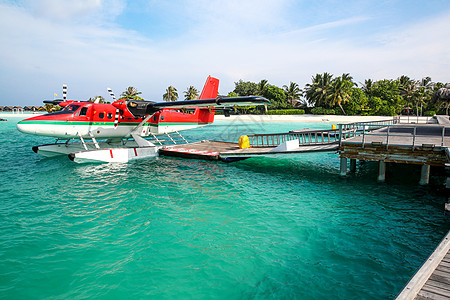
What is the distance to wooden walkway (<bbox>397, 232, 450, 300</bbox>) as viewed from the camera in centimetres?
303

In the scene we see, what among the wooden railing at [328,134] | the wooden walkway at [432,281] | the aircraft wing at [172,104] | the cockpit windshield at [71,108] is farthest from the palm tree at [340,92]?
the wooden walkway at [432,281]

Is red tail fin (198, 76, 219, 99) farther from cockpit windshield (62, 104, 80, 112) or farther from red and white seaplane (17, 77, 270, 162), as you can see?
cockpit windshield (62, 104, 80, 112)

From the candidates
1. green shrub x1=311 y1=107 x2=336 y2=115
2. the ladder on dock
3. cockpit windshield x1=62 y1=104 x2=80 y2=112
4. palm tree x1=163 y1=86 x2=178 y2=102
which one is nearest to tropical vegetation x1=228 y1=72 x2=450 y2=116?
green shrub x1=311 y1=107 x2=336 y2=115

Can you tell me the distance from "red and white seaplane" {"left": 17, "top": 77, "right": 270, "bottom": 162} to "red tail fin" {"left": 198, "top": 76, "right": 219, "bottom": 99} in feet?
10.1

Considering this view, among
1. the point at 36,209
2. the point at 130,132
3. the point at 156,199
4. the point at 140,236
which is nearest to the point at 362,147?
the point at 156,199

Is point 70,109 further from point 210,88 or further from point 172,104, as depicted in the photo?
point 210,88

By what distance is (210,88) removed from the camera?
22703 millimetres

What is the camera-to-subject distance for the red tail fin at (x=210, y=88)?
22.4 meters

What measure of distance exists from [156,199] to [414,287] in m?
8.29

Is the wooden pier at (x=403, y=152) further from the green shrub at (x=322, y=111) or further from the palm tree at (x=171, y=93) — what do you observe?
the palm tree at (x=171, y=93)

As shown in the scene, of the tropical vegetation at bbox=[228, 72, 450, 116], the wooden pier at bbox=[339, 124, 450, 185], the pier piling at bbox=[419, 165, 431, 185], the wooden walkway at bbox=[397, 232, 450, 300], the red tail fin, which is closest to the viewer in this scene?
the wooden walkway at bbox=[397, 232, 450, 300]

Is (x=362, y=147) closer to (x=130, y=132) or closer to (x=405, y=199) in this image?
(x=405, y=199)

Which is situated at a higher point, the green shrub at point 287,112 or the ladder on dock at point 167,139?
the green shrub at point 287,112

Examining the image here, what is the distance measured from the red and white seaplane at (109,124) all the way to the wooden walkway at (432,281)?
9648 mm
